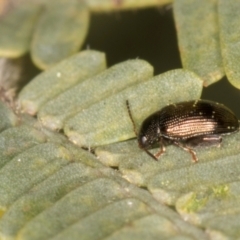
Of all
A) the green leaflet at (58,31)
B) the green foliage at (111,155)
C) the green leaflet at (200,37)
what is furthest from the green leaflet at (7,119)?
the green leaflet at (200,37)

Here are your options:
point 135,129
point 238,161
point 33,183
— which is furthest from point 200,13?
point 33,183

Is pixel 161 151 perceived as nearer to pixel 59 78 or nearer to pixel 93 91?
pixel 93 91

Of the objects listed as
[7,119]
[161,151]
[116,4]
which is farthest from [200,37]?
[7,119]

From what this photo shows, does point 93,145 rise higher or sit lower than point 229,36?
lower

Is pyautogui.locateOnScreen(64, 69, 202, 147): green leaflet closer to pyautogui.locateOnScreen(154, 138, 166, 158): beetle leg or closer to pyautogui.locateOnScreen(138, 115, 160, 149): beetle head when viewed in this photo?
pyautogui.locateOnScreen(138, 115, 160, 149): beetle head

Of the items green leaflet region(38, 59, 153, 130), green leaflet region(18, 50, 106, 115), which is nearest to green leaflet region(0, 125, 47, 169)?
green leaflet region(38, 59, 153, 130)

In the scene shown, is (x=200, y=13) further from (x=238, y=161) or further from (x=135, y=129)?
(x=238, y=161)

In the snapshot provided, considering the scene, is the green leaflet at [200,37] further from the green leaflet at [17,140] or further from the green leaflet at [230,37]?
the green leaflet at [17,140]
